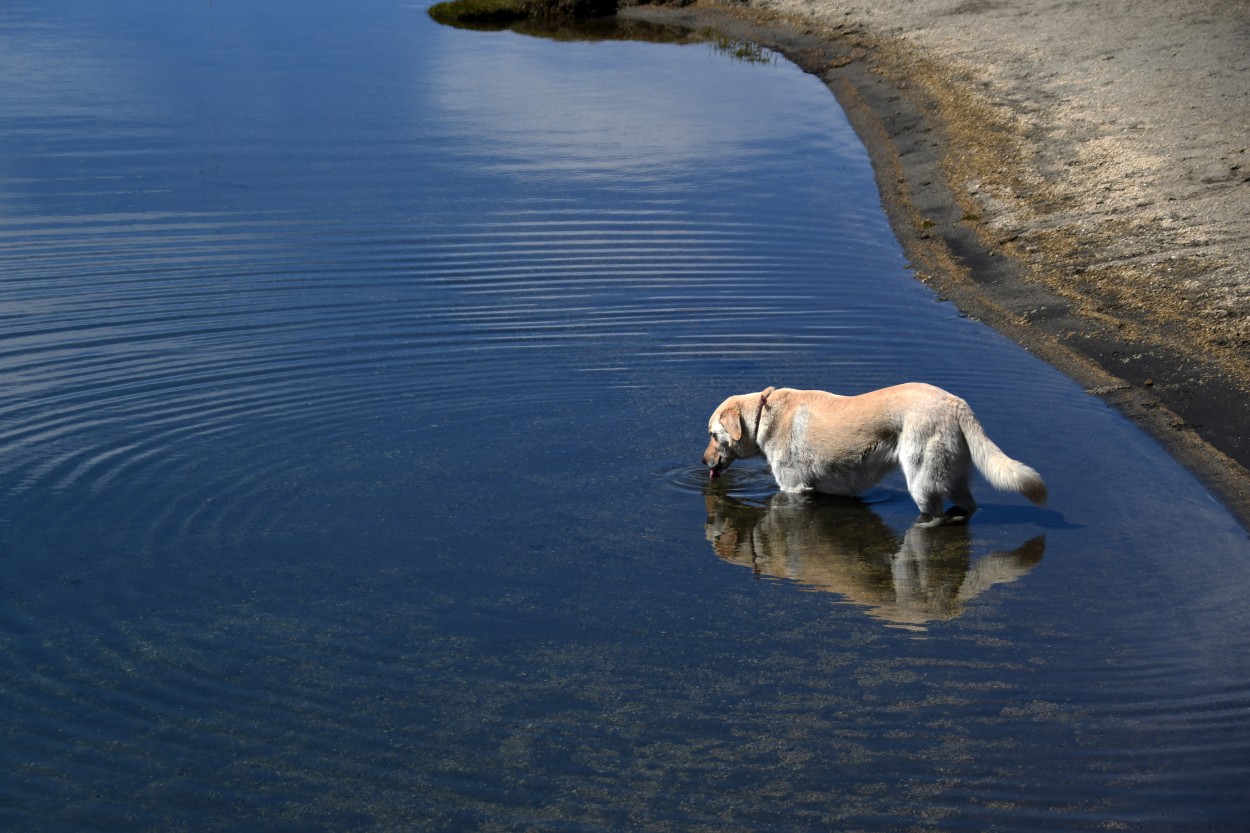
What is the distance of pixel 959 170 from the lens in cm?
2230

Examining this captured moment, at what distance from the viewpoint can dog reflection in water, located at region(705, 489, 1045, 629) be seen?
9.76 meters

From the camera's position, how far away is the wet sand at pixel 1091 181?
1414 centimetres

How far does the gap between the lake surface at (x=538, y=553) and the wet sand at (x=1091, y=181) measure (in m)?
0.75

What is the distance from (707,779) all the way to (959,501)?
3.91 metres

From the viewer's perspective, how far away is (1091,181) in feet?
65.8

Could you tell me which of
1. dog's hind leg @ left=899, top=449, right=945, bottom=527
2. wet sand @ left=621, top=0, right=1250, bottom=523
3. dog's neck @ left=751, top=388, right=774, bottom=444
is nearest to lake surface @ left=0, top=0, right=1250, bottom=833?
dog's hind leg @ left=899, top=449, right=945, bottom=527

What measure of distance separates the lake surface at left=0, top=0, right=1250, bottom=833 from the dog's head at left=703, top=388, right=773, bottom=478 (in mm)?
394

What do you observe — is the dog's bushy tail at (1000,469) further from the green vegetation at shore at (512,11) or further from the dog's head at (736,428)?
the green vegetation at shore at (512,11)

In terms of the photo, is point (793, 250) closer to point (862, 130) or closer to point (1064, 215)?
point (1064, 215)

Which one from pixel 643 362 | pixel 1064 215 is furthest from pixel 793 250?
pixel 643 362

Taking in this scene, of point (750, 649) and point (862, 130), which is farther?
point (862, 130)

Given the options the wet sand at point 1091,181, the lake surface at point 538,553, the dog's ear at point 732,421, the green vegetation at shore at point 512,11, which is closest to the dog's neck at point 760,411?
the dog's ear at point 732,421

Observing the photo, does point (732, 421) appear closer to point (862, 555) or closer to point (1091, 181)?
point (862, 555)

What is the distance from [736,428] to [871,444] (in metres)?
1.08
